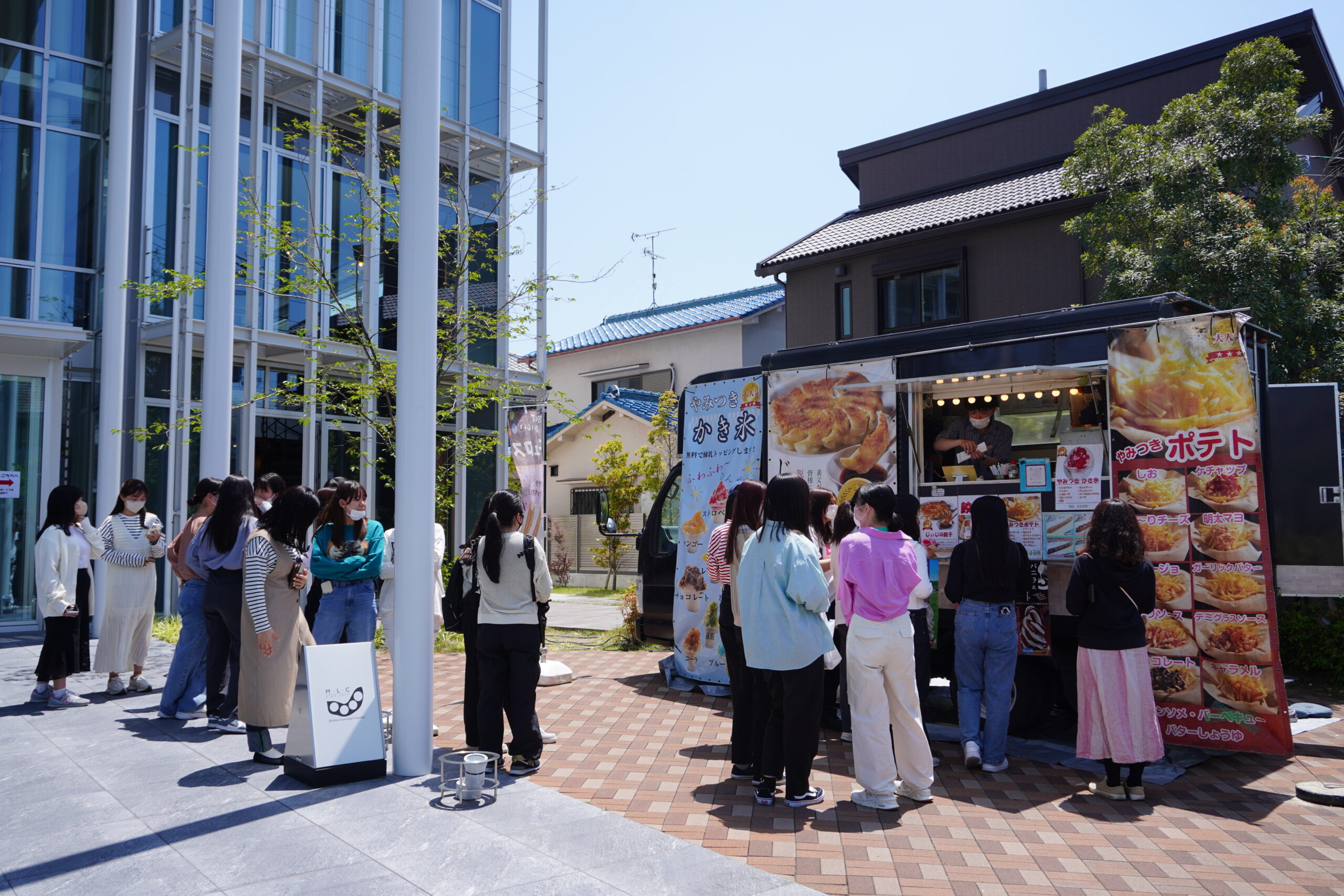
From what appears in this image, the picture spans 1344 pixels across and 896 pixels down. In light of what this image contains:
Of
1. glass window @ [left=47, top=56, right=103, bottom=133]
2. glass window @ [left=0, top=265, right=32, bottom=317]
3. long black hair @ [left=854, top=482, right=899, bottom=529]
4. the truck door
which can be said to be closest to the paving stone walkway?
long black hair @ [left=854, top=482, right=899, bottom=529]

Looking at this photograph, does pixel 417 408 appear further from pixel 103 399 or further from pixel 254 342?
pixel 254 342

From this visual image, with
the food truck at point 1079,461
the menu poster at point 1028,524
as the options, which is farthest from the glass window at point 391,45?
the menu poster at point 1028,524

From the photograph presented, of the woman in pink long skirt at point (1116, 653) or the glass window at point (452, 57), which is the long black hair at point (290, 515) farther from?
the glass window at point (452, 57)

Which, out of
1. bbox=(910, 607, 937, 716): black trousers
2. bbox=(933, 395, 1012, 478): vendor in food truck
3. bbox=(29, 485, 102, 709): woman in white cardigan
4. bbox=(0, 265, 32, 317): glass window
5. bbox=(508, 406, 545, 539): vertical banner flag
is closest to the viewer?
bbox=(910, 607, 937, 716): black trousers

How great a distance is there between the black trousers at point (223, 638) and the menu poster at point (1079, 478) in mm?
5718

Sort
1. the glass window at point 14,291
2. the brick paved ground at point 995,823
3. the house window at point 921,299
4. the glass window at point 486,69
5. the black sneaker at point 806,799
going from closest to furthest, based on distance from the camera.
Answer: the brick paved ground at point 995,823 < the black sneaker at point 806,799 < the glass window at point 14,291 < the glass window at point 486,69 < the house window at point 921,299

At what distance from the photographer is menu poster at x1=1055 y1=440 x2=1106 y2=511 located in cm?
668

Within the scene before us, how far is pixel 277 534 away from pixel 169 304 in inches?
340

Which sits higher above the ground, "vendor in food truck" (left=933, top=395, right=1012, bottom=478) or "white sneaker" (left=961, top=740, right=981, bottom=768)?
"vendor in food truck" (left=933, top=395, right=1012, bottom=478)

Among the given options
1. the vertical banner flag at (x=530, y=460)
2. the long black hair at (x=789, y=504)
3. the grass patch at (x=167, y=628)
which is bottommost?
the grass patch at (x=167, y=628)

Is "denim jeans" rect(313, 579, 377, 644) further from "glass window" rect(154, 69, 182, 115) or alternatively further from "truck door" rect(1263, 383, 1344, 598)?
"glass window" rect(154, 69, 182, 115)

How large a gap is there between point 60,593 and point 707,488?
5.33m

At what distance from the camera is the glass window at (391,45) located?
49.1 feet

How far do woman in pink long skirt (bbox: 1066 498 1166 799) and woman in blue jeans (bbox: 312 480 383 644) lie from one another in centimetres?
442
